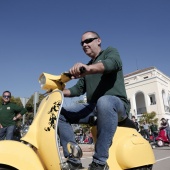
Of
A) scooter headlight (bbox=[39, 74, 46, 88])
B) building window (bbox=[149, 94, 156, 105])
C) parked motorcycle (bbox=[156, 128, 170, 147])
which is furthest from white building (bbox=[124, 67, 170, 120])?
scooter headlight (bbox=[39, 74, 46, 88])

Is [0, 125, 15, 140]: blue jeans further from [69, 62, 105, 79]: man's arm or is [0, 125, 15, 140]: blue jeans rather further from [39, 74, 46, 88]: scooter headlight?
[69, 62, 105, 79]: man's arm

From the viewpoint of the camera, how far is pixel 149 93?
44.0 metres

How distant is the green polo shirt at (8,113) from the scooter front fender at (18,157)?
4.70 meters

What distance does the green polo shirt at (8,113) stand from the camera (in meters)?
6.39

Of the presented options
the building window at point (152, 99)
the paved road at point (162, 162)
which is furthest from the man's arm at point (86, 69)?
the building window at point (152, 99)

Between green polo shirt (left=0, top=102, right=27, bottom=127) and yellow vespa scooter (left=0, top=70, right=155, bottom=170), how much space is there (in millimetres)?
4294

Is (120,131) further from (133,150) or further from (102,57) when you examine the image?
(102,57)

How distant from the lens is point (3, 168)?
1843 mm

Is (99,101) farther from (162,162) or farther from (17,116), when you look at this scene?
(17,116)

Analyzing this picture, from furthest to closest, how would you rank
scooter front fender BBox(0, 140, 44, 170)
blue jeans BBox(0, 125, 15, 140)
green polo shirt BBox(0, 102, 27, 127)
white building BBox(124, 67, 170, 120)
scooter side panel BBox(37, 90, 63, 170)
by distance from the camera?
white building BBox(124, 67, 170, 120)
green polo shirt BBox(0, 102, 27, 127)
blue jeans BBox(0, 125, 15, 140)
scooter side panel BBox(37, 90, 63, 170)
scooter front fender BBox(0, 140, 44, 170)

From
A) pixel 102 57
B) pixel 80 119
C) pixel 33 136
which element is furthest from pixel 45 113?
pixel 102 57

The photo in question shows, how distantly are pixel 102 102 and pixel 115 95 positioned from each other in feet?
0.87

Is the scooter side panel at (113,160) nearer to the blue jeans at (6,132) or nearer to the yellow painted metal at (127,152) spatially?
the yellow painted metal at (127,152)

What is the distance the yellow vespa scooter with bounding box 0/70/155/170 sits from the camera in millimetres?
1879
